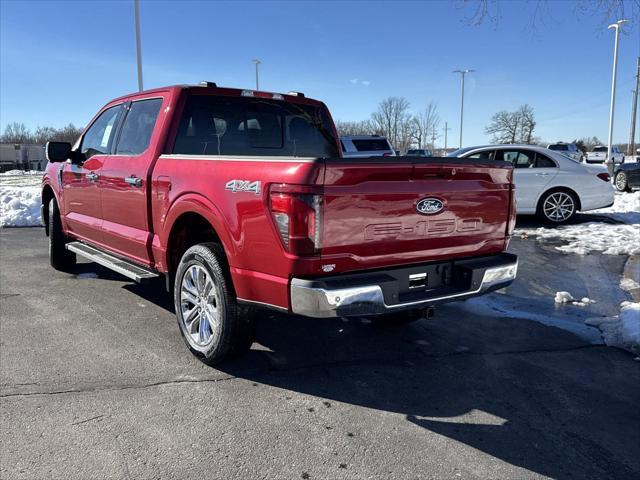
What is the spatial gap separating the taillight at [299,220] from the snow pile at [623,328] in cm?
303

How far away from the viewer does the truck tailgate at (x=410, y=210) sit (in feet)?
9.57

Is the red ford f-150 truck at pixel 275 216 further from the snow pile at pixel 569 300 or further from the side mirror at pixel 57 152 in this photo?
the snow pile at pixel 569 300

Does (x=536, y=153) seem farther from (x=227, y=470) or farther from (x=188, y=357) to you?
(x=227, y=470)

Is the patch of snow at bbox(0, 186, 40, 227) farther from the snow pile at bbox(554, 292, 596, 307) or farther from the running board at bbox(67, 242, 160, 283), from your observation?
the snow pile at bbox(554, 292, 596, 307)

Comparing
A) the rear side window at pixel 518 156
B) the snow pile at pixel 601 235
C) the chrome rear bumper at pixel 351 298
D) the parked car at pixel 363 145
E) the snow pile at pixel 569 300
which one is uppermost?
the parked car at pixel 363 145

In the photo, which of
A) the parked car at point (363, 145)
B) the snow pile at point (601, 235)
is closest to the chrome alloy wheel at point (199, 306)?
the snow pile at point (601, 235)

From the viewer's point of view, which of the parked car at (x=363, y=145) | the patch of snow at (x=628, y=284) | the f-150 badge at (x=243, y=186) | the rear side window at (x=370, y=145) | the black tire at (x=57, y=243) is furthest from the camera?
the rear side window at (x=370, y=145)

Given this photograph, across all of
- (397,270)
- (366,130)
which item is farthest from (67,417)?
(366,130)

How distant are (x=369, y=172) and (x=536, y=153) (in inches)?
357

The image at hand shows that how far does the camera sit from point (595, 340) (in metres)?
4.41

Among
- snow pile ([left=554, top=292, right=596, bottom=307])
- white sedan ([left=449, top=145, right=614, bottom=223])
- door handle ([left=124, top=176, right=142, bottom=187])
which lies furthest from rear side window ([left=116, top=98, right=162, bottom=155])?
white sedan ([left=449, top=145, right=614, bottom=223])

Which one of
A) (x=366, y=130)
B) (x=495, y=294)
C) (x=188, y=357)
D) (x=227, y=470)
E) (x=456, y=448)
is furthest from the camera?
(x=366, y=130)

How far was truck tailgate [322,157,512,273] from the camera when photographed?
2918 mm

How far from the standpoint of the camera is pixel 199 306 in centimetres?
379
